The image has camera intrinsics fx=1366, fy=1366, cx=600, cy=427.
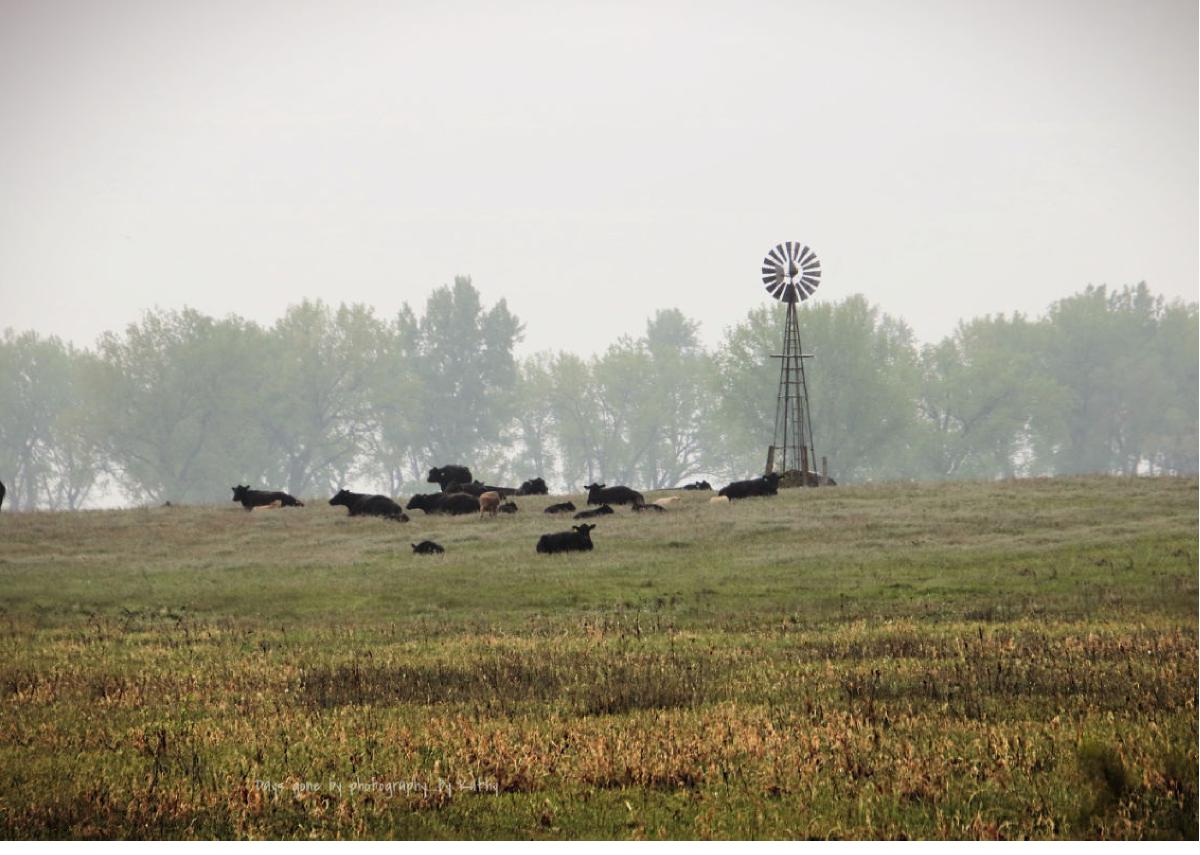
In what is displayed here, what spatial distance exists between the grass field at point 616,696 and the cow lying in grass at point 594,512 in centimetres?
926

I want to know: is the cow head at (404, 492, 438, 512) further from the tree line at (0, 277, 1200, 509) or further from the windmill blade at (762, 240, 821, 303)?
the tree line at (0, 277, 1200, 509)

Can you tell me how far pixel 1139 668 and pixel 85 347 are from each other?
113116 millimetres

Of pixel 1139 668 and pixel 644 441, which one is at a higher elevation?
pixel 644 441

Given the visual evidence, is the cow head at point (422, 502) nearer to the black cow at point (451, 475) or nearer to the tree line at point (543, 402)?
the black cow at point (451, 475)

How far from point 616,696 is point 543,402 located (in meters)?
115

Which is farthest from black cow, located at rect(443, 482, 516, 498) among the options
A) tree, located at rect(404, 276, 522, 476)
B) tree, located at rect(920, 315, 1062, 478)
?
tree, located at rect(404, 276, 522, 476)

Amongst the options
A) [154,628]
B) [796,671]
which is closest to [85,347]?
[154,628]

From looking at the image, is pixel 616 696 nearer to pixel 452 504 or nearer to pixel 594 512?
pixel 594 512

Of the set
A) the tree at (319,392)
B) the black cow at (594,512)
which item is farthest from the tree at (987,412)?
the black cow at (594,512)

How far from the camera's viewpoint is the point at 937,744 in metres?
11.3

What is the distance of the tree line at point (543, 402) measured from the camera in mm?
101750

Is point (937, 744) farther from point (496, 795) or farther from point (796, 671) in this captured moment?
point (796, 671)

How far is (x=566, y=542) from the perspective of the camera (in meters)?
36.9

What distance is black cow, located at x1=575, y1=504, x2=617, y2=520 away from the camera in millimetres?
44969
